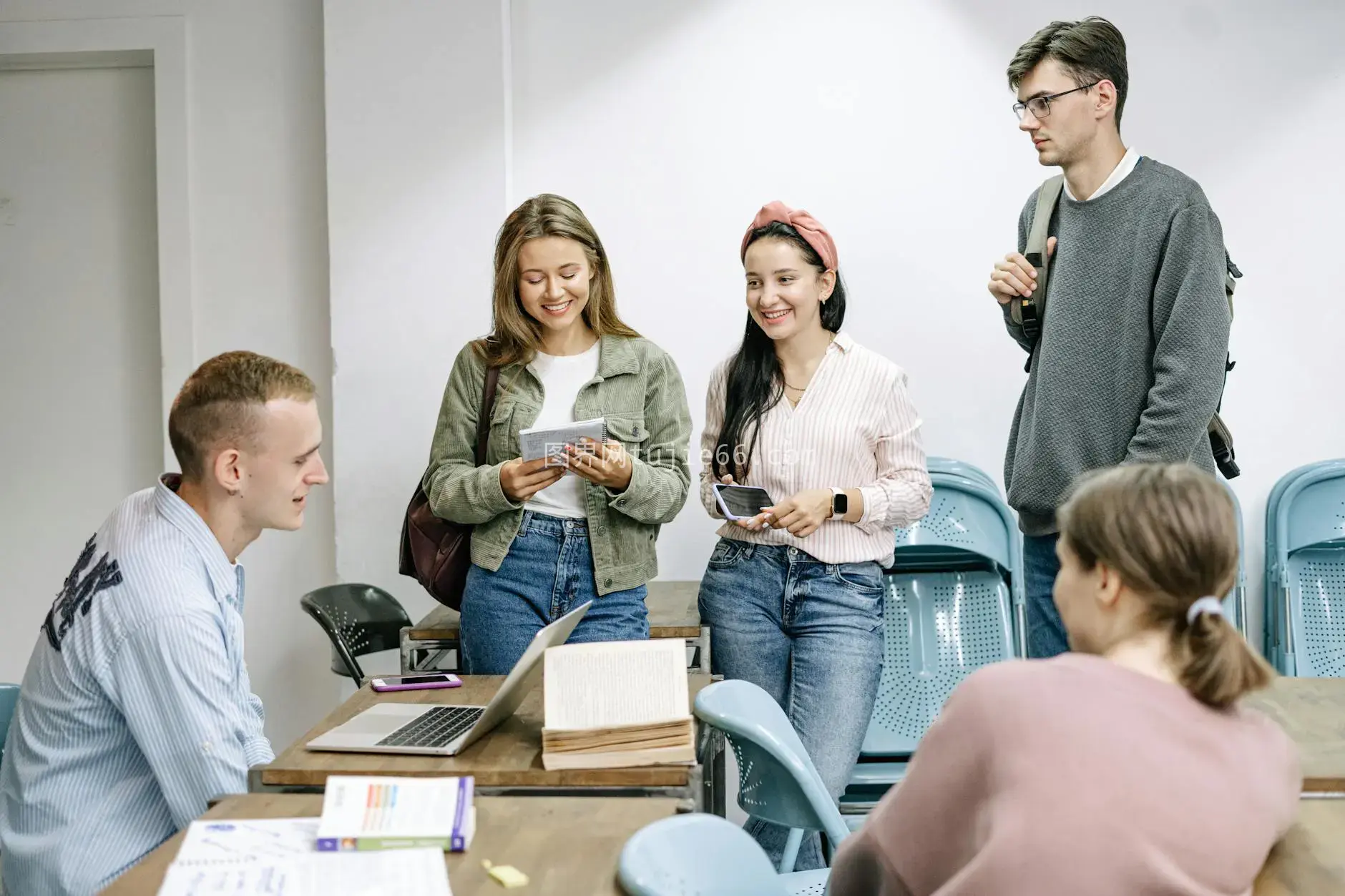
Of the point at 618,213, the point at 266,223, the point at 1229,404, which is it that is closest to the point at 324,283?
the point at 266,223

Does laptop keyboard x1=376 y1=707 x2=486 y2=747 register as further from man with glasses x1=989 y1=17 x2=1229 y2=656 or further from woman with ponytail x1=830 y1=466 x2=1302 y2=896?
man with glasses x1=989 y1=17 x2=1229 y2=656

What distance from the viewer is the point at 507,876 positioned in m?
1.71

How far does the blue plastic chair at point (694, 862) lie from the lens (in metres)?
1.63

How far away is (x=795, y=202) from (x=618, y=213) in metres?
0.61

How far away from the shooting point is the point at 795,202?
4320mm

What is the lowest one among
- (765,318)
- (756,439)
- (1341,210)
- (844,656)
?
(844,656)

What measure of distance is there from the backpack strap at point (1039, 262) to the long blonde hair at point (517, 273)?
1.06m

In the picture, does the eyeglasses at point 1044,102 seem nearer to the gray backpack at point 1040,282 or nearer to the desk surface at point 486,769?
the gray backpack at point 1040,282

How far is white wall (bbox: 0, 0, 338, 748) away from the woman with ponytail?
3329mm

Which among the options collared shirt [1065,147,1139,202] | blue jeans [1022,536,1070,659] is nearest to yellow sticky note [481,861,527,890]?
blue jeans [1022,536,1070,659]

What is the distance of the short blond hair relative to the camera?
226 cm

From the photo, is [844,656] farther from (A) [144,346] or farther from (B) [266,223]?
(A) [144,346]

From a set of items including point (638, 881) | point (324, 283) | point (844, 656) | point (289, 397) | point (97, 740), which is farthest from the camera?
point (324, 283)

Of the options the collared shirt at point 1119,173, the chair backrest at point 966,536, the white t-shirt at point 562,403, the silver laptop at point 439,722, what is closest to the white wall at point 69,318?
the white t-shirt at point 562,403
